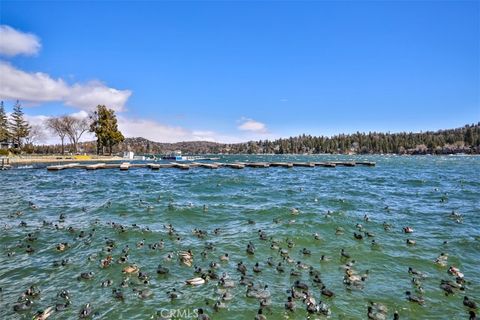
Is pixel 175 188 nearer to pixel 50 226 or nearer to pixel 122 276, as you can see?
pixel 50 226

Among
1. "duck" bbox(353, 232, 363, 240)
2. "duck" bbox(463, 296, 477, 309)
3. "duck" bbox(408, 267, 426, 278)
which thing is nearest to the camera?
"duck" bbox(463, 296, 477, 309)

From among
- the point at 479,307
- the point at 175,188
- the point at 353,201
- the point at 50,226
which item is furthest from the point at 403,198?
the point at 50,226

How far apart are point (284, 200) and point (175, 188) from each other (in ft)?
41.1

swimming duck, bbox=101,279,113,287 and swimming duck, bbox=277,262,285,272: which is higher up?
swimming duck, bbox=277,262,285,272

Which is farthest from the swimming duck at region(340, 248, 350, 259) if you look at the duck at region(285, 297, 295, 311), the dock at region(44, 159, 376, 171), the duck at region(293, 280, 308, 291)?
the dock at region(44, 159, 376, 171)

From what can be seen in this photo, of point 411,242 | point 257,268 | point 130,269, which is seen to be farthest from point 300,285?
point 411,242

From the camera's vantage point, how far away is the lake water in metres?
9.59

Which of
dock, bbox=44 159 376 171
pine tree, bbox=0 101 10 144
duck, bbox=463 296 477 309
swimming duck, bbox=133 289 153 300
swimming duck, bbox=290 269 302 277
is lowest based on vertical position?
duck, bbox=463 296 477 309

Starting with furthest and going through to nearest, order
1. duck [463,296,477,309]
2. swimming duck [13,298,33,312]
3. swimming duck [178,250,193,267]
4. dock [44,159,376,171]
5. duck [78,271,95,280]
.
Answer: dock [44,159,376,171] < swimming duck [178,250,193,267] < duck [78,271,95,280] < duck [463,296,477,309] < swimming duck [13,298,33,312]

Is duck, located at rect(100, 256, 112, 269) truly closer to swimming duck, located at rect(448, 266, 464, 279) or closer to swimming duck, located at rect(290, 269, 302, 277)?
swimming duck, located at rect(290, 269, 302, 277)

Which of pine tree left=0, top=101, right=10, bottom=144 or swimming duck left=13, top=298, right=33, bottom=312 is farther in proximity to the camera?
pine tree left=0, top=101, right=10, bottom=144

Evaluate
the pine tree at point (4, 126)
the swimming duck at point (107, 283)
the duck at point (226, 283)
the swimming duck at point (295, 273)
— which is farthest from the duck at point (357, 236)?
the pine tree at point (4, 126)

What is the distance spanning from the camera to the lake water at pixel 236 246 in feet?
31.5

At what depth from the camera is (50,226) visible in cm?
1792
